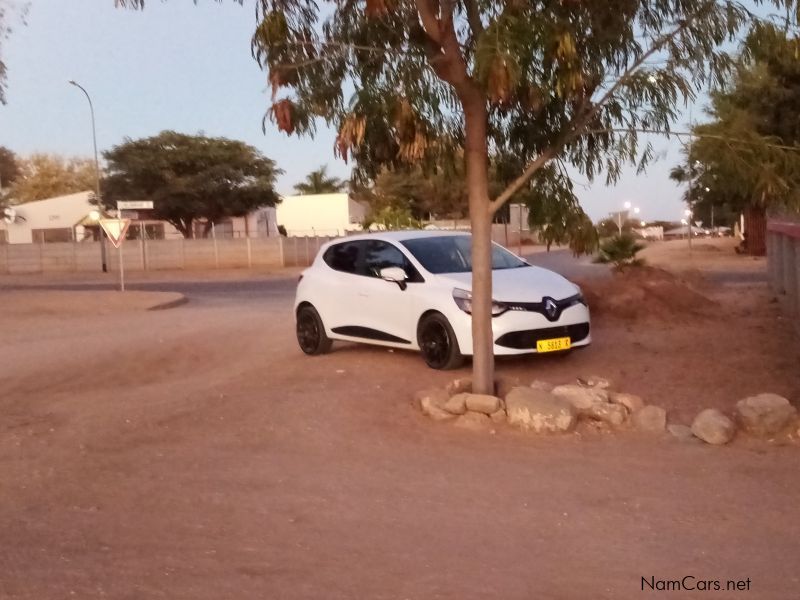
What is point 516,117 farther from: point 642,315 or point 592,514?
point 642,315

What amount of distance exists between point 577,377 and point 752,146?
10.4 feet

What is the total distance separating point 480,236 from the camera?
968 centimetres

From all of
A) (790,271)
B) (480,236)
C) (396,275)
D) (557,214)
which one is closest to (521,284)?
(396,275)

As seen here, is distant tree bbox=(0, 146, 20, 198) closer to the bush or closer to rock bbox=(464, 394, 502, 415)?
the bush

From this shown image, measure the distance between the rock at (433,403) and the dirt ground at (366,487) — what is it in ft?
0.74

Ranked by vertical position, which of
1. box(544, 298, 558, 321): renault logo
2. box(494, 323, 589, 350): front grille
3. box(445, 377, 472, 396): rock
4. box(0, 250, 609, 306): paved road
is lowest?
box(0, 250, 609, 306): paved road

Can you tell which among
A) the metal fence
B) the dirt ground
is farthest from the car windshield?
the metal fence

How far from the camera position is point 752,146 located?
927 centimetres

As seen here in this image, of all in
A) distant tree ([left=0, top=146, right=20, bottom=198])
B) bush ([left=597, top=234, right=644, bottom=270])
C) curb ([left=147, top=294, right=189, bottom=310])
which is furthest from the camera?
distant tree ([left=0, top=146, right=20, bottom=198])

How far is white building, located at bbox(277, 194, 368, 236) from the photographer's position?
78375 mm

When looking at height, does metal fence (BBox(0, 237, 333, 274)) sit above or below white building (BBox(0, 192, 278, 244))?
below

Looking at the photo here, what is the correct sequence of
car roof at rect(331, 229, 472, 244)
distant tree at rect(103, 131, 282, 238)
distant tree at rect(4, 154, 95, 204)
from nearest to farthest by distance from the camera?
car roof at rect(331, 229, 472, 244), distant tree at rect(103, 131, 282, 238), distant tree at rect(4, 154, 95, 204)

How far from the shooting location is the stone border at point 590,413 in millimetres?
8859

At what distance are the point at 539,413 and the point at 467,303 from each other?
7.27 feet
